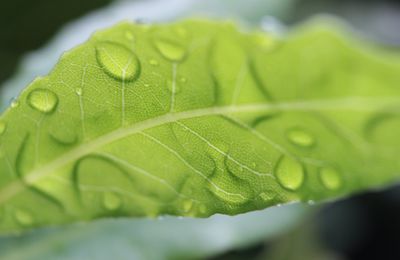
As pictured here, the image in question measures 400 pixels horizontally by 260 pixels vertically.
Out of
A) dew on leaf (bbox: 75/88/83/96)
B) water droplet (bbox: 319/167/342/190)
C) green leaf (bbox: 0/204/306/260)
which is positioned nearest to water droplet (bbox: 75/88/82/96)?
dew on leaf (bbox: 75/88/83/96)

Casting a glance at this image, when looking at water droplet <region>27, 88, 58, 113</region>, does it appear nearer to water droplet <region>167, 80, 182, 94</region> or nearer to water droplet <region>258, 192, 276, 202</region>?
water droplet <region>167, 80, 182, 94</region>

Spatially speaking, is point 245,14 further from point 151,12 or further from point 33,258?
point 33,258

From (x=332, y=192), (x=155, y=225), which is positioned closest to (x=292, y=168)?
(x=332, y=192)

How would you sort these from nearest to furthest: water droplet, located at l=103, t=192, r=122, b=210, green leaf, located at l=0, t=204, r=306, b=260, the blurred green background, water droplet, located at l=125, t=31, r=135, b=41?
water droplet, located at l=125, t=31, r=135, b=41
water droplet, located at l=103, t=192, r=122, b=210
green leaf, located at l=0, t=204, r=306, b=260
the blurred green background

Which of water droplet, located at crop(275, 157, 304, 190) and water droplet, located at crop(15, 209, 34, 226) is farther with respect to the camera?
water droplet, located at crop(15, 209, 34, 226)

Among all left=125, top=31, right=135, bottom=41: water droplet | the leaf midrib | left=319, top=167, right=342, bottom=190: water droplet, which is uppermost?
left=125, top=31, right=135, bottom=41: water droplet

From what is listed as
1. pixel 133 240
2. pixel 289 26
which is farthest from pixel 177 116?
pixel 289 26

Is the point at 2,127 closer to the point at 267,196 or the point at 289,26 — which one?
the point at 267,196
